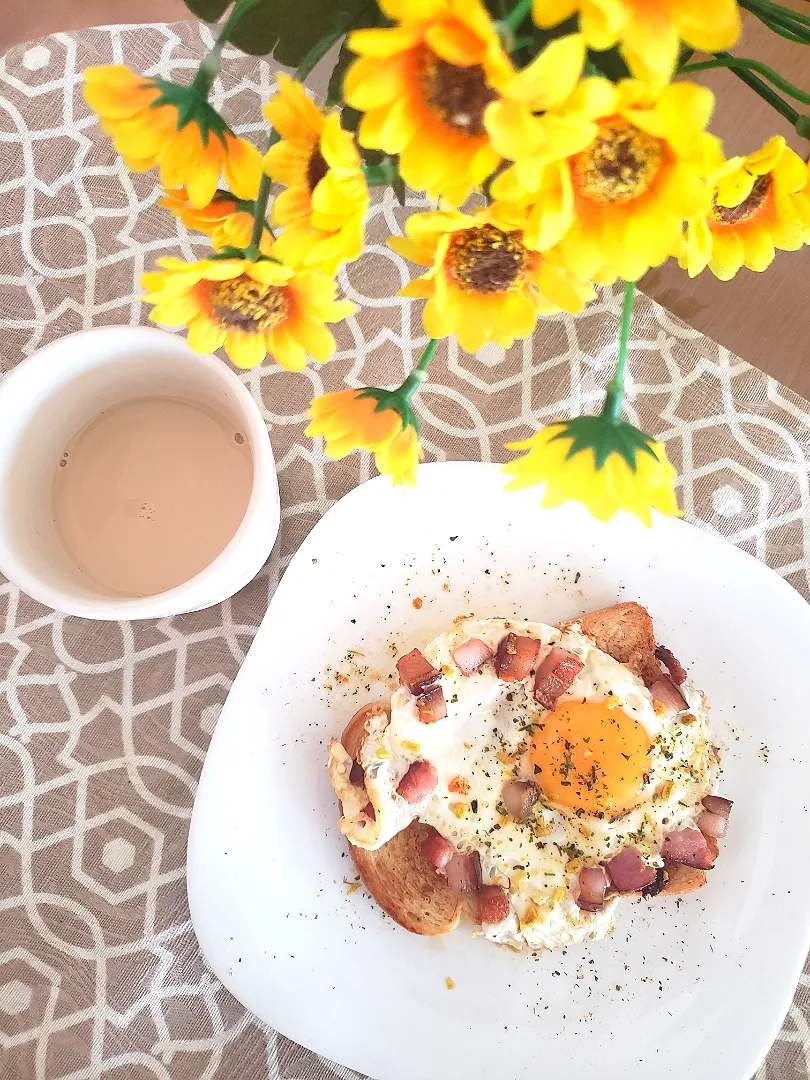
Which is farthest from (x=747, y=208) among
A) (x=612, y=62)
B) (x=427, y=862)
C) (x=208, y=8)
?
(x=427, y=862)

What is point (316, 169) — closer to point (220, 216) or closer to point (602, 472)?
point (220, 216)

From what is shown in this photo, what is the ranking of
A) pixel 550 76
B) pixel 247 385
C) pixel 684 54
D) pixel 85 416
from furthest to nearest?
1. pixel 247 385
2. pixel 85 416
3. pixel 684 54
4. pixel 550 76

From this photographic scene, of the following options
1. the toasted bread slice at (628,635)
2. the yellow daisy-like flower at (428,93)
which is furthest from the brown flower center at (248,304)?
the toasted bread slice at (628,635)

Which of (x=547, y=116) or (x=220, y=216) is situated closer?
(x=547, y=116)

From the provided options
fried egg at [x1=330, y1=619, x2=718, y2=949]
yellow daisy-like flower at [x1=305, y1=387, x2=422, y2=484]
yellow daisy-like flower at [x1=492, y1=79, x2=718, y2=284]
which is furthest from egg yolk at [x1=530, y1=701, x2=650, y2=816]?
yellow daisy-like flower at [x1=492, y1=79, x2=718, y2=284]

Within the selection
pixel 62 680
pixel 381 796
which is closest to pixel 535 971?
Answer: pixel 381 796
